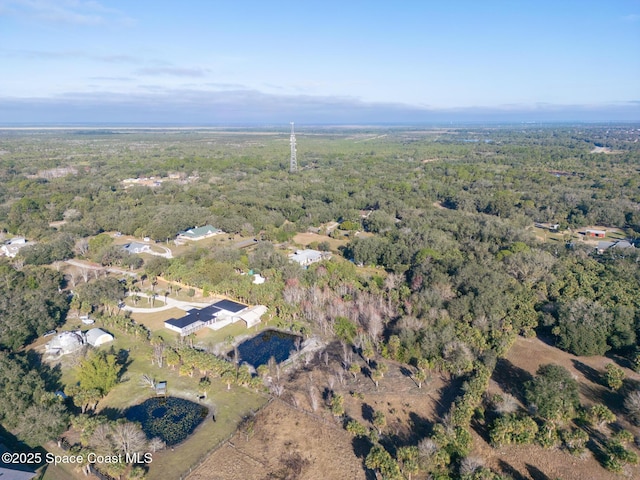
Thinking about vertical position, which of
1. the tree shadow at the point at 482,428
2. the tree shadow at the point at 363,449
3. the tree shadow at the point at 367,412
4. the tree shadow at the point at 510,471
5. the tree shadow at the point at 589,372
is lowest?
the tree shadow at the point at 589,372

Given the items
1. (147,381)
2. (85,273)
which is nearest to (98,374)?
(147,381)

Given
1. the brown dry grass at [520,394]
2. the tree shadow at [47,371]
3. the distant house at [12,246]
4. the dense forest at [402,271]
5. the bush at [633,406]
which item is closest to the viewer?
the brown dry grass at [520,394]

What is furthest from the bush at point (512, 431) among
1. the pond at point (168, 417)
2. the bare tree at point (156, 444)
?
the bare tree at point (156, 444)

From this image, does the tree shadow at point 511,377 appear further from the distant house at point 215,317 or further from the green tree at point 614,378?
the distant house at point 215,317

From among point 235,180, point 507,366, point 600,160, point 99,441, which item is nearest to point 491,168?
point 600,160

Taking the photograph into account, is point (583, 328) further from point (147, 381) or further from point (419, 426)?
point (147, 381)

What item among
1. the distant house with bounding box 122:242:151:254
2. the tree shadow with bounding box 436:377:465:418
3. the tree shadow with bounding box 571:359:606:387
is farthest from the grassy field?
the tree shadow with bounding box 571:359:606:387

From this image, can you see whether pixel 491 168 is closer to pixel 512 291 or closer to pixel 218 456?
pixel 512 291
